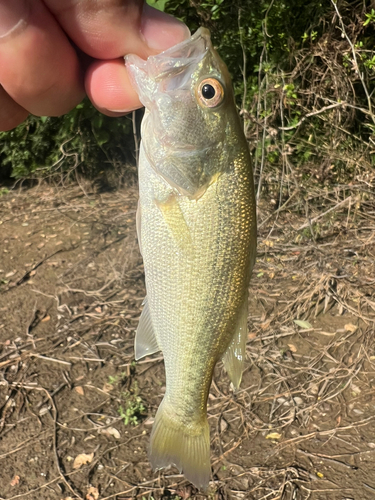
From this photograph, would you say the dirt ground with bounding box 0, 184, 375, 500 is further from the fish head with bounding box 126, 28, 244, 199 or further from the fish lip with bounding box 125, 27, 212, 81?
the fish lip with bounding box 125, 27, 212, 81

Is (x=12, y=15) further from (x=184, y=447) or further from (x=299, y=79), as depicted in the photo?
(x=299, y=79)

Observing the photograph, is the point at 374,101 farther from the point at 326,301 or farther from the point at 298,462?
the point at 298,462

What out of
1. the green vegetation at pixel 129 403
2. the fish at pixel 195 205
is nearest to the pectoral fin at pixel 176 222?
the fish at pixel 195 205

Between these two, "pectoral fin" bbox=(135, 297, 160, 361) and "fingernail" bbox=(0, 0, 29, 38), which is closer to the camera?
"fingernail" bbox=(0, 0, 29, 38)

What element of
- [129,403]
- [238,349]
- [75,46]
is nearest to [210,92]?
[75,46]

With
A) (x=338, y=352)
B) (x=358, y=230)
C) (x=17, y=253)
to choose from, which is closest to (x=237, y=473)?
(x=338, y=352)

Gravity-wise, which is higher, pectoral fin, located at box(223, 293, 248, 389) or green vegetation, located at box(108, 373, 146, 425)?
pectoral fin, located at box(223, 293, 248, 389)

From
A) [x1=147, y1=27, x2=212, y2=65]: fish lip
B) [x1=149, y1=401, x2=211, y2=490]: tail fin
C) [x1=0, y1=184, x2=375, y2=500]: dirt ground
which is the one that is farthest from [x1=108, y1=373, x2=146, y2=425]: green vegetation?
[x1=147, y1=27, x2=212, y2=65]: fish lip

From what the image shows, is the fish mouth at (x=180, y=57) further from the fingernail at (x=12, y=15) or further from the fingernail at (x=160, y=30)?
the fingernail at (x=12, y=15)
